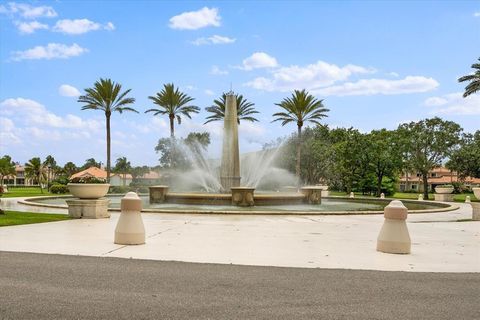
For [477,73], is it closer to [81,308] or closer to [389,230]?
[389,230]

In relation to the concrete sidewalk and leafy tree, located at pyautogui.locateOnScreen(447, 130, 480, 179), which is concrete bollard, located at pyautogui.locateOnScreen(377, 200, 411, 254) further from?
leafy tree, located at pyautogui.locateOnScreen(447, 130, 480, 179)

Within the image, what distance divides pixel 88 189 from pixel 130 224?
6.28m

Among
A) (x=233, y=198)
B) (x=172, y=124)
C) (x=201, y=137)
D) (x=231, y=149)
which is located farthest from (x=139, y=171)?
(x=233, y=198)

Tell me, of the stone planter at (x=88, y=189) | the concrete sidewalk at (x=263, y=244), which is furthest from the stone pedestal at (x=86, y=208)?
the concrete sidewalk at (x=263, y=244)

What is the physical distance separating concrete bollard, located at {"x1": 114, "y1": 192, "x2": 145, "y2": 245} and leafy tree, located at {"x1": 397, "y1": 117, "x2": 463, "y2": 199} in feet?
149

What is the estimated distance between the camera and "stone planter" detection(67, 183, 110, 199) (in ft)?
48.4

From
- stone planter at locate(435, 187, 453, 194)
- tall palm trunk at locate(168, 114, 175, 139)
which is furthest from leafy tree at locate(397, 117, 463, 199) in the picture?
tall palm trunk at locate(168, 114, 175, 139)

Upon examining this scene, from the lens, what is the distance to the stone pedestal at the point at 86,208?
1488 centimetres

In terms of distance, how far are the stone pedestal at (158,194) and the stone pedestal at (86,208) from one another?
9783mm

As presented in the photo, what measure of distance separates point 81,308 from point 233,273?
233 centimetres

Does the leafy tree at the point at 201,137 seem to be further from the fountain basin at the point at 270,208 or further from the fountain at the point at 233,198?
the fountain basin at the point at 270,208

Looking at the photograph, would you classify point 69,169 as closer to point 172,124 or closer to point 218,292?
point 172,124

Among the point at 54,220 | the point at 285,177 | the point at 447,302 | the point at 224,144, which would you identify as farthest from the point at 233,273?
the point at 285,177

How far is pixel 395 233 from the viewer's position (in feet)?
28.2
